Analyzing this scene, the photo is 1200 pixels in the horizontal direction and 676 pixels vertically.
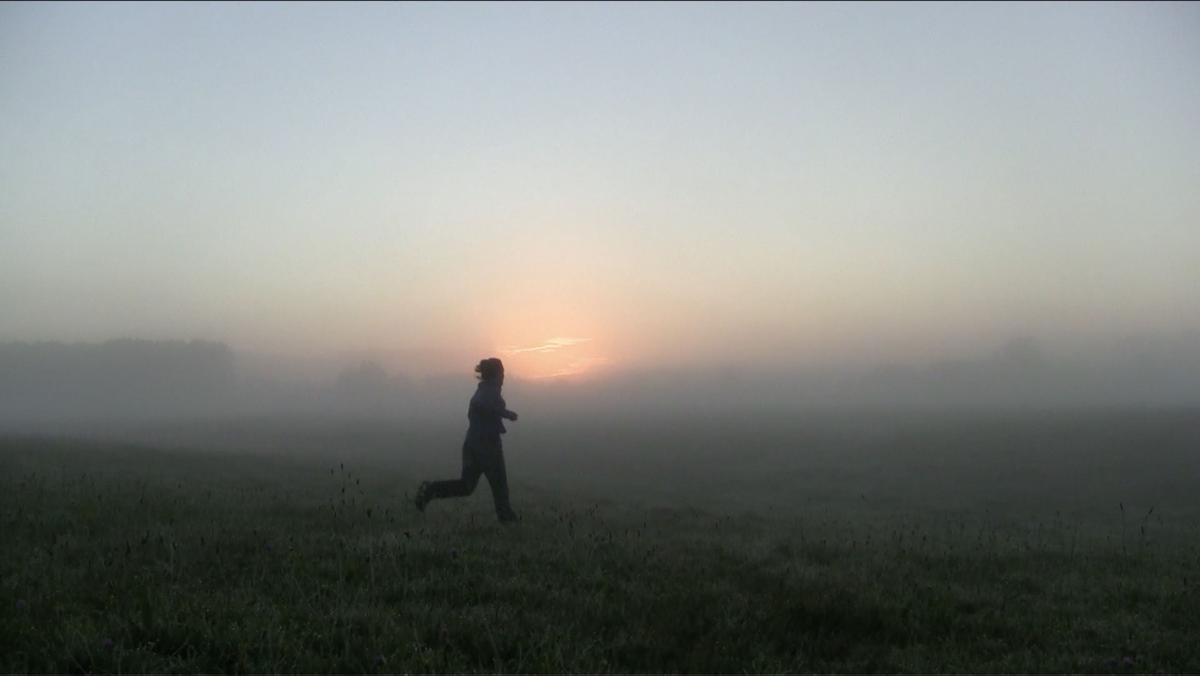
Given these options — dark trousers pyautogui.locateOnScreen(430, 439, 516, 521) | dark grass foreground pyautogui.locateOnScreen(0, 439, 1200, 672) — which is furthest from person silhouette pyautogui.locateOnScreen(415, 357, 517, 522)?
dark grass foreground pyautogui.locateOnScreen(0, 439, 1200, 672)

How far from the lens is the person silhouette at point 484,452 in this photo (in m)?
11.4

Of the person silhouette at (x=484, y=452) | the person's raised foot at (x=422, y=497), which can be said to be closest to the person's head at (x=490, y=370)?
the person silhouette at (x=484, y=452)

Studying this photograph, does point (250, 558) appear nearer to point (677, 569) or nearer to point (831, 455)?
point (677, 569)

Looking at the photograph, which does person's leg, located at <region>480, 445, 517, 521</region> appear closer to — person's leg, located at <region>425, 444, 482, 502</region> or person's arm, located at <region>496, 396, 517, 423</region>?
person's leg, located at <region>425, 444, 482, 502</region>

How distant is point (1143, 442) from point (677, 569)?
167 ft

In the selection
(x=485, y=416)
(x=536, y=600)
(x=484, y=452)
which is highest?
(x=485, y=416)

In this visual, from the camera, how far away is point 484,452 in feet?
37.6

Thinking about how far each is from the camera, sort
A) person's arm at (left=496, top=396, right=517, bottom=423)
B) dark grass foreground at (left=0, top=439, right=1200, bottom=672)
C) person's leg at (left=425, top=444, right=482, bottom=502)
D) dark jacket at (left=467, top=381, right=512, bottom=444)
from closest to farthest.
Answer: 1. dark grass foreground at (left=0, top=439, right=1200, bottom=672)
2. person's arm at (left=496, top=396, right=517, bottom=423)
3. person's leg at (left=425, top=444, right=482, bottom=502)
4. dark jacket at (left=467, top=381, right=512, bottom=444)

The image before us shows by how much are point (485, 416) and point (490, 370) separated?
720 millimetres

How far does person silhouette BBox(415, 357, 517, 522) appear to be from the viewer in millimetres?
11430

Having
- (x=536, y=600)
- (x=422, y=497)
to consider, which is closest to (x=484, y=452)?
(x=422, y=497)

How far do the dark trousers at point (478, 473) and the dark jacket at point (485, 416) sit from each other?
0.10 metres

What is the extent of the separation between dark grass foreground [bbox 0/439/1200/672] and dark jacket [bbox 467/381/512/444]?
4.71 ft

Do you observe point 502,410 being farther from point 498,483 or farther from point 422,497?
point 422,497
